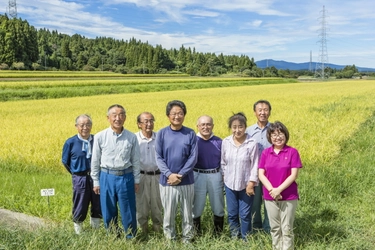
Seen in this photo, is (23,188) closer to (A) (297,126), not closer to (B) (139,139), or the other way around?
(B) (139,139)

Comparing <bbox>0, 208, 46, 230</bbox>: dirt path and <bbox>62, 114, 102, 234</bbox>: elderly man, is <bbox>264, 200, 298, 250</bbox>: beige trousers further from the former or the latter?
<bbox>0, 208, 46, 230</bbox>: dirt path

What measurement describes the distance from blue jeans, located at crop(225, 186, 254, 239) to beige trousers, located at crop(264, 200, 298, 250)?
13.6 inches

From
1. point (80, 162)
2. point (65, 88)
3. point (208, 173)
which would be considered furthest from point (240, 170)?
point (65, 88)

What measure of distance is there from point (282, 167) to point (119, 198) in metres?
1.86

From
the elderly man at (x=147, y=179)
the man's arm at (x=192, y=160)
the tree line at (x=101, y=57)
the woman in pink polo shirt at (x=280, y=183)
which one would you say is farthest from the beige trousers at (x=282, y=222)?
the tree line at (x=101, y=57)

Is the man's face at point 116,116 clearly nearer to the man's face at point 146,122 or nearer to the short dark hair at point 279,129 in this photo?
the man's face at point 146,122

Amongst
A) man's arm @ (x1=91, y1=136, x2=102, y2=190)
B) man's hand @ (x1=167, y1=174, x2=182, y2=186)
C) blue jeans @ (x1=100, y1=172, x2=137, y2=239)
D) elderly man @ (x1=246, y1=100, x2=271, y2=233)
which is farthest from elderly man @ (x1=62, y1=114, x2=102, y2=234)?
elderly man @ (x1=246, y1=100, x2=271, y2=233)

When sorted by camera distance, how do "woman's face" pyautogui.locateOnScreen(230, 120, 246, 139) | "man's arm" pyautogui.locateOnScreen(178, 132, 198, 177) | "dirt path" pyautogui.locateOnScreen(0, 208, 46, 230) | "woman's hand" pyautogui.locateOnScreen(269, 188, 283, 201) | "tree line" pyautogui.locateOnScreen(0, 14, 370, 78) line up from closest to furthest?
"woman's hand" pyautogui.locateOnScreen(269, 188, 283, 201)
"man's arm" pyautogui.locateOnScreen(178, 132, 198, 177)
"woman's face" pyautogui.locateOnScreen(230, 120, 246, 139)
"dirt path" pyautogui.locateOnScreen(0, 208, 46, 230)
"tree line" pyautogui.locateOnScreen(0, 14, 370, 78)

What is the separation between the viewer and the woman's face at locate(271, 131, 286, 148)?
3.67 metres

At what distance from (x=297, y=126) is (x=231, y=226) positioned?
299 inches

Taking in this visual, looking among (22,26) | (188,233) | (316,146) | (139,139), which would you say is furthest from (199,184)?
(22,26)

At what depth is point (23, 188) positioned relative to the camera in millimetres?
5934

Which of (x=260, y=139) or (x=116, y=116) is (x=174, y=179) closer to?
(x=116, y=116)

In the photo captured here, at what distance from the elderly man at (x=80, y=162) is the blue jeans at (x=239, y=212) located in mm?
1766
